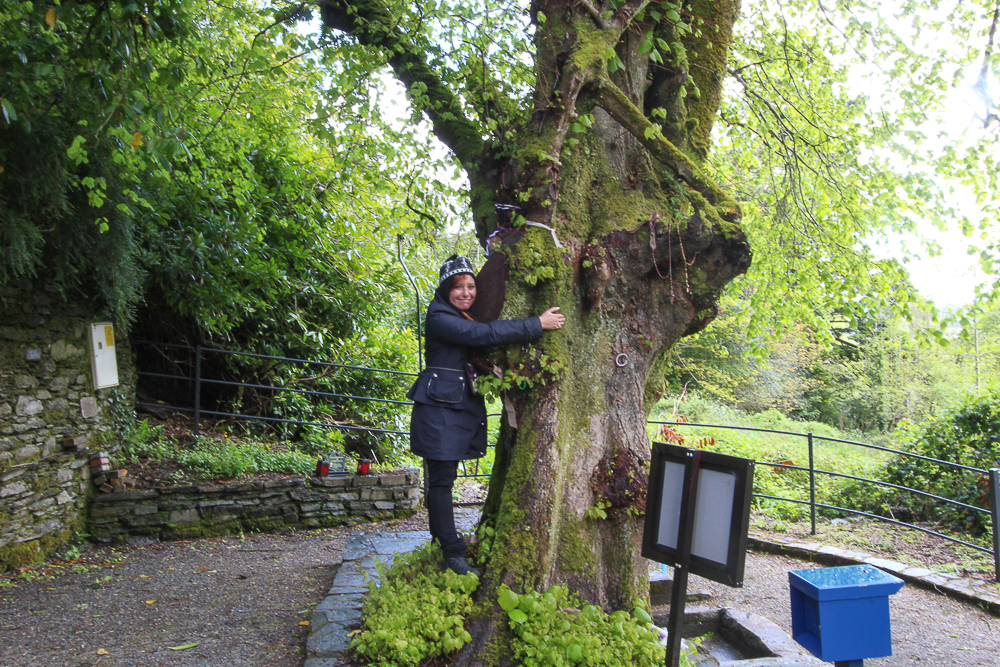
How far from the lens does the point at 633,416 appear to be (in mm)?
3854

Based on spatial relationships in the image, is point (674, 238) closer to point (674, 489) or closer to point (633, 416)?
point (633, 416)

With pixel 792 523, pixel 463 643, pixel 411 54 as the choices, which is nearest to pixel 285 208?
pixel 411 54

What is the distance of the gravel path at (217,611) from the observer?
142 inches

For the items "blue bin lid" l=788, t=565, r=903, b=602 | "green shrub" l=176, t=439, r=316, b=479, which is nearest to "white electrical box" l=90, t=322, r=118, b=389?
"green shrub" l=176, t=439, r=316, b=479

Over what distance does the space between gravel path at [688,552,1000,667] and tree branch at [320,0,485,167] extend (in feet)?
12.4

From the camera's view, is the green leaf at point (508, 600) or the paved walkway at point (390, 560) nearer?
the green leaf at point (508, 600)

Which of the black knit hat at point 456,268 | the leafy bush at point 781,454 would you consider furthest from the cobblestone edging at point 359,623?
the black knit hat at point 456,268

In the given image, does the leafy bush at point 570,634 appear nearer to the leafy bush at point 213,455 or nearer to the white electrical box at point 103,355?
the leafy bush at point 213,455

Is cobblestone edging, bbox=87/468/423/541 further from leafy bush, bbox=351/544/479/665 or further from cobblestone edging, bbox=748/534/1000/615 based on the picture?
cobblestone edging, bbox=748/534/1000/615

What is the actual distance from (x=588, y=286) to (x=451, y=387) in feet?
3.39

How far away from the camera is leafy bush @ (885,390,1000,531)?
677 cm

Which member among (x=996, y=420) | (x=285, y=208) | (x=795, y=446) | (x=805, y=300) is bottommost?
(x=795, y=446)

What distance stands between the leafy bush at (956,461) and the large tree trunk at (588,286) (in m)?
4.80

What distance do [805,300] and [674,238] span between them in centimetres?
409
